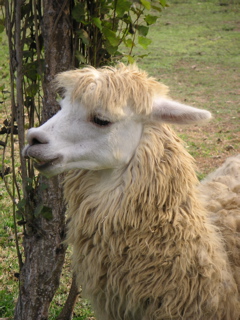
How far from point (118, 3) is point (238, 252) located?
1.60m

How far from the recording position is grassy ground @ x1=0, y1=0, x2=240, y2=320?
4223 millimetres

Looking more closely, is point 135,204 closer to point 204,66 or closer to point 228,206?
point 228,206

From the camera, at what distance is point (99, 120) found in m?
2.48

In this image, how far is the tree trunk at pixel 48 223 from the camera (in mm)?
2732

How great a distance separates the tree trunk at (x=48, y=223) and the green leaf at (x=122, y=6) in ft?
0.96

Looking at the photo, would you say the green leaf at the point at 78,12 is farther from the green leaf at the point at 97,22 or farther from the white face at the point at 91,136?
the white face at the point at 91,136

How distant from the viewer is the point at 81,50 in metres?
2.97

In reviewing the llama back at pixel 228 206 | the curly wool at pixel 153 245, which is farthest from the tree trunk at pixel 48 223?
the llama back at pixel 228 206

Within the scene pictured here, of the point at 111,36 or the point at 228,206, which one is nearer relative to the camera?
the point at 111,36

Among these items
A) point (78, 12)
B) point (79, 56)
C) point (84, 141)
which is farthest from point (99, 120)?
point (78, 12)

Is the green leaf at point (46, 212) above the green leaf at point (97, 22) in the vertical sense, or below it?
below

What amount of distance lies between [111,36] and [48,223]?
1.25 meters

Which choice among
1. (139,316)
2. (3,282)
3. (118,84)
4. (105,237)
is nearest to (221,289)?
(139,316)

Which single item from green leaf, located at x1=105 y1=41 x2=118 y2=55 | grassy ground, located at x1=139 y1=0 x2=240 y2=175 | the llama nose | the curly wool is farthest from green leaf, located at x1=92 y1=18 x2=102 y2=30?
grassy ground, located at x1=139 y1=0 x2=240 y2=175
